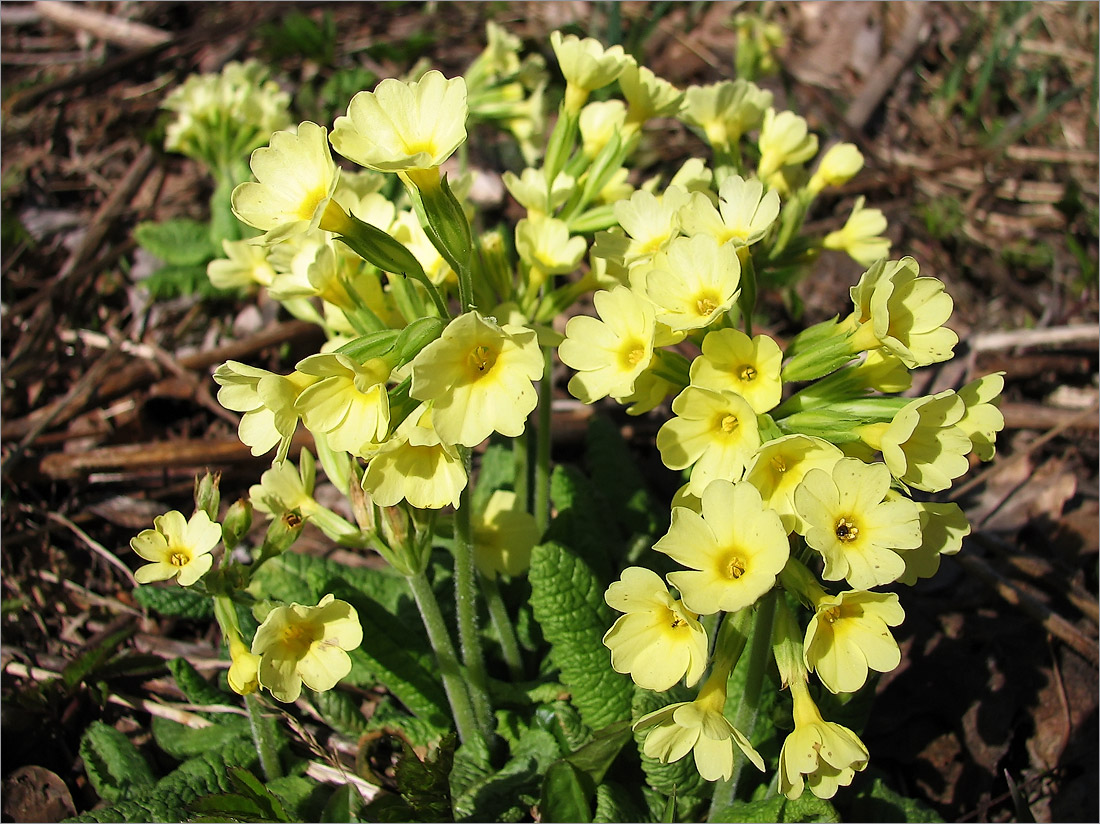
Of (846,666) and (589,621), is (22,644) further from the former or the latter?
(846,666)

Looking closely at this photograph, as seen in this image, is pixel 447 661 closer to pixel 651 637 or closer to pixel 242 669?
pixel 242 669

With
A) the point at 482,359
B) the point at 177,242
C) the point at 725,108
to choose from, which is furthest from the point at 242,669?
the point at 177,242

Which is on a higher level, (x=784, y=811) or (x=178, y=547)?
(x=178, y=547)

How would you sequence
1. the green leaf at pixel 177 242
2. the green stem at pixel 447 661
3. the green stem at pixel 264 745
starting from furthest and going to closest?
1. the green leaf at pixel 177 242
2. the green stem at pixel 264 745
3. the green stem at pixel 447 661

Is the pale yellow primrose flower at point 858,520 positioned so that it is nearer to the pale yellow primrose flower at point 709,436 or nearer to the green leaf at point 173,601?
the pale yellow primrose flower at point 709,436

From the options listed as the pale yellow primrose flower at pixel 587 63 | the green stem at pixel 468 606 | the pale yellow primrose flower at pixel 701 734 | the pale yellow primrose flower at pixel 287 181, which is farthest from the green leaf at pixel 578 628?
the pale yellow primrose flower at pixel 587 63

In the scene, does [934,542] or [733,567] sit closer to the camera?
[733,567]

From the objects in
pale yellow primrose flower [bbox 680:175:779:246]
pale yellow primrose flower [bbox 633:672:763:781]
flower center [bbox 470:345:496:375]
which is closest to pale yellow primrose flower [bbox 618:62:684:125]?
pale yellow primrose flower [bbox 680:175:779:246]
